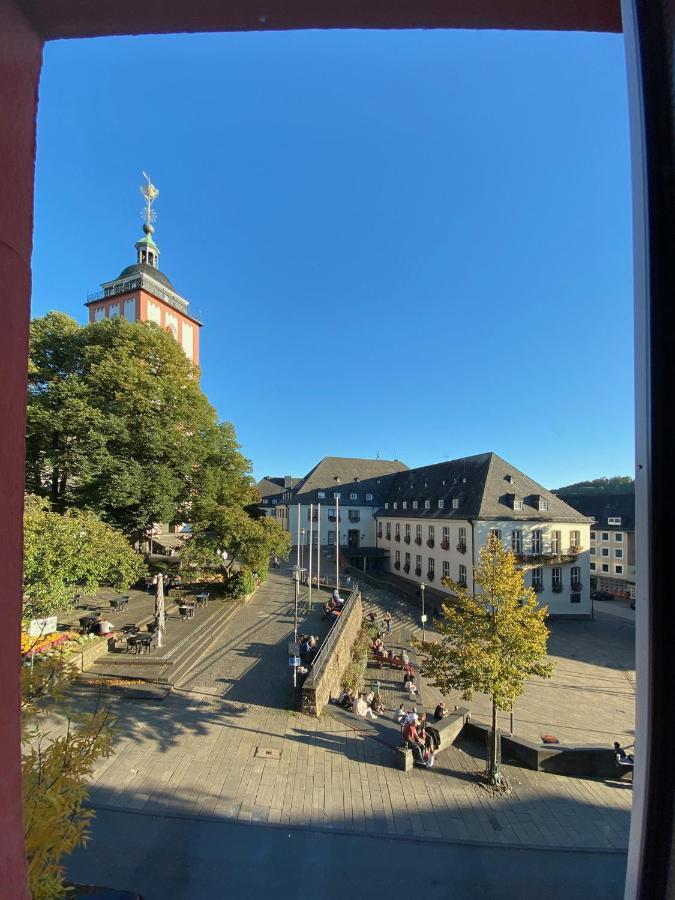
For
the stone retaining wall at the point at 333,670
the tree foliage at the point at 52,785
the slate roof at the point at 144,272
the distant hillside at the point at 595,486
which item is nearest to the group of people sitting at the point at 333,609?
the stone retaining wall at the point at 333,670

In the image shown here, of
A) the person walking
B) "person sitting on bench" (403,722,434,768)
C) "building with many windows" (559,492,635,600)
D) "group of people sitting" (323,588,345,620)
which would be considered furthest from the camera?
"building with many windows" (559,492,635,600)

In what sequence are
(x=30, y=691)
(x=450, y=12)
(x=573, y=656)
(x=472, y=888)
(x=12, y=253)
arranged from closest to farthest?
1. (x=12, y=253)
2. (x=450, y=12)
3. (x=30, y=691)
4. (x=472, y=888)
5. (x=573, y=656)

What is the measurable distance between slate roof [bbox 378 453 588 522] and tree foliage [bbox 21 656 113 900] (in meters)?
24.8

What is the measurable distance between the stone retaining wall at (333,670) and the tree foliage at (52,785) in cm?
783

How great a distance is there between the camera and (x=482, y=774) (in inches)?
324

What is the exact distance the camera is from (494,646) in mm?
8758

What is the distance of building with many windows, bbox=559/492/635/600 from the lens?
124 feet

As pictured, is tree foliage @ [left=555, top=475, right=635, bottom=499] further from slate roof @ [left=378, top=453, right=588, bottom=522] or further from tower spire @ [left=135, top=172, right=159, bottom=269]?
tower spire @ [left=135, top=172, right=159, bottom=269]

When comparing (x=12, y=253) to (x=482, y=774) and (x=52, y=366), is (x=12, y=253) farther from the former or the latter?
(x=52, y=366)

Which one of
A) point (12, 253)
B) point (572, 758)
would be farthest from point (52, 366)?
point (572, 758)

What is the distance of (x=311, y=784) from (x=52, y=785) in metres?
6.00

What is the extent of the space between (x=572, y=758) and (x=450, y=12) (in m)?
12.3

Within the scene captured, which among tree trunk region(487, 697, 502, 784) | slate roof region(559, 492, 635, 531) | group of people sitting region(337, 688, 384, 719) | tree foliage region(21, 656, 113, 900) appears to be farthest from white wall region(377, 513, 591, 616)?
tree foliage region(21, 656, 113, 900)

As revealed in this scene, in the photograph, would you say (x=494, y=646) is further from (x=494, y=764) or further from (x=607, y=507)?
(x=607, y=507)
